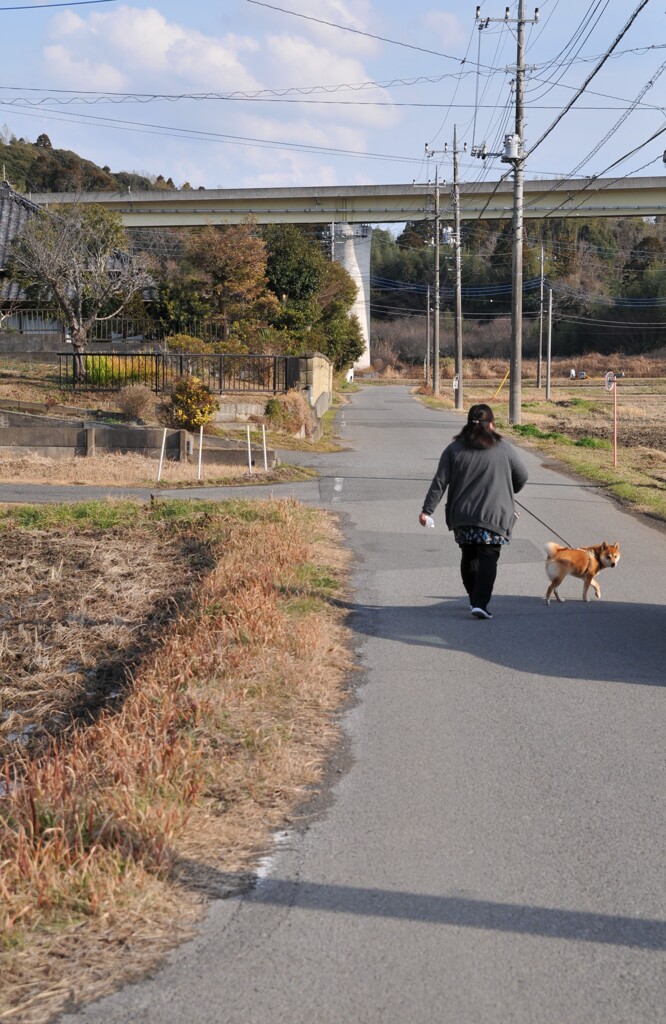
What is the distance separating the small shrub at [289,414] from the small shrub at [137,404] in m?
3.29

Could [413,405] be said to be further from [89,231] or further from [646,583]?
[646,583]

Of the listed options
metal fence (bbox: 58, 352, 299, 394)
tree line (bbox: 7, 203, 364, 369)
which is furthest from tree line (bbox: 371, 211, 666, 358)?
metal fence (bbox: 58, 352, 299, 394)

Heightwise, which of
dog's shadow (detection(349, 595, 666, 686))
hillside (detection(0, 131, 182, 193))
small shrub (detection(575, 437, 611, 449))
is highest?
hillside (detection(0, 131, 182, 193))

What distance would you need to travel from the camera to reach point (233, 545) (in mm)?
11906

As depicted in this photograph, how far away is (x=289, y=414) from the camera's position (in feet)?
97.3

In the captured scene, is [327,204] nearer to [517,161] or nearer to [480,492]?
[517,161]

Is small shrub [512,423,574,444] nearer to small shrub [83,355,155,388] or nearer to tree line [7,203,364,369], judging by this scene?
tree line [7,203,364,369]

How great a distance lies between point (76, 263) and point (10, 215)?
1477 centimetres

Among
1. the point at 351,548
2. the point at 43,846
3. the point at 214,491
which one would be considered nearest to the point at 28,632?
the point at 351,548

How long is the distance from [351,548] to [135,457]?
11.6 meters

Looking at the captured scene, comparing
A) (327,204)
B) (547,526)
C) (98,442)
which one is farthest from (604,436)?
(327,204)

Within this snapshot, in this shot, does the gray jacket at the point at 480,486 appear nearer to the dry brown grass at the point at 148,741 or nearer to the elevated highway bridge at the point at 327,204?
the dry brown grass at the point at 148,741

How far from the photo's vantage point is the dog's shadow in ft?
26.2

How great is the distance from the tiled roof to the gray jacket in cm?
3513
